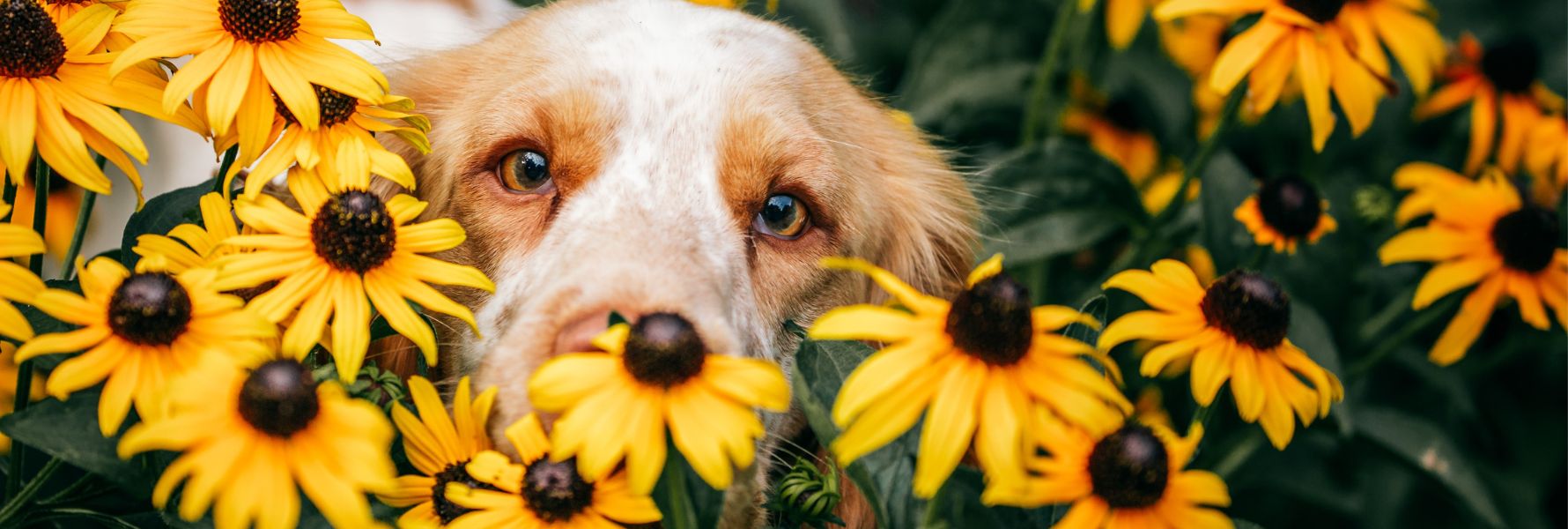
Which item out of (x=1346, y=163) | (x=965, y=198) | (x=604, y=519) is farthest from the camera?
(x=1346, y=163)

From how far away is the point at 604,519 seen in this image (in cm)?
112

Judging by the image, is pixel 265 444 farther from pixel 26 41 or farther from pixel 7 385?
pixel 7 385

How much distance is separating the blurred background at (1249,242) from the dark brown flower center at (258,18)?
1103 mm

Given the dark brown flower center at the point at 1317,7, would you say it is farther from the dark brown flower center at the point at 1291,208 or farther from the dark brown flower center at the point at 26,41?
the dark brown flower center at the point at 26,41

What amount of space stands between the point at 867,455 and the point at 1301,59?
87cm

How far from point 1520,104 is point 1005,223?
44.7 inches

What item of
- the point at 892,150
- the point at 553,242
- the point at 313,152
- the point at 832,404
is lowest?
the point at 892,150

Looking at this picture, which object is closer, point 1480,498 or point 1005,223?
point 1480,498

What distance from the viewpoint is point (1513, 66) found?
2.50 m

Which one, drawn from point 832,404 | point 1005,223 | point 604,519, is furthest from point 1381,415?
point 604,519

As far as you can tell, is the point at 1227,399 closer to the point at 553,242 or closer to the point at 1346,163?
the point at 553,242

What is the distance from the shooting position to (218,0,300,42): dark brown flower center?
1.24 meters

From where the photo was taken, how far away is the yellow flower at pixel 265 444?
91 cm

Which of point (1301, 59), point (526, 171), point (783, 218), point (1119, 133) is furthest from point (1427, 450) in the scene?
point (526, 171)
